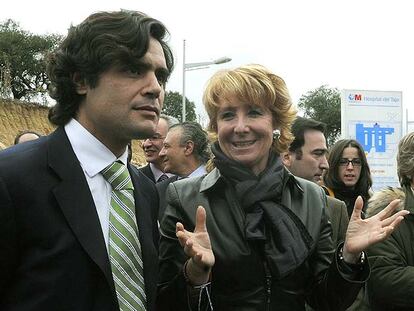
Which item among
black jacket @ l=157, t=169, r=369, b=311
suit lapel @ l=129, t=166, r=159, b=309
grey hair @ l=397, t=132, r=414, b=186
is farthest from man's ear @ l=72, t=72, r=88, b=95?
grey hair @ l=397, t=132, r=414, b=186

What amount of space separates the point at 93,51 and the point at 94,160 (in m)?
0.43

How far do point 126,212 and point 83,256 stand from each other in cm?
31

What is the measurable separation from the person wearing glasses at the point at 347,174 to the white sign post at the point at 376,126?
3601 millimetres

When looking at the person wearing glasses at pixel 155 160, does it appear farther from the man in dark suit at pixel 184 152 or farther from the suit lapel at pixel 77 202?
the suit lapel at pixel 77 202

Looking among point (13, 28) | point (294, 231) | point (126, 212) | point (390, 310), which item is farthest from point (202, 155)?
point (13, 28)

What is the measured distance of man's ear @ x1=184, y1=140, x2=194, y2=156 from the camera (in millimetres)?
6391

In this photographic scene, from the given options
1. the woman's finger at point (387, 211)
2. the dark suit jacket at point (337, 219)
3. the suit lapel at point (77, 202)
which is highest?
the suit lapel at point (77, 202)

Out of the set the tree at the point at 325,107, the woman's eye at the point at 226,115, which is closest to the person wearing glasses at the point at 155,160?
the woman's eye at the point at 226,115

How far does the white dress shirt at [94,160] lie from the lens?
232 centimetres

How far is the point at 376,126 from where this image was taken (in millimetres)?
9609

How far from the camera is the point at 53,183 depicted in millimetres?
2203

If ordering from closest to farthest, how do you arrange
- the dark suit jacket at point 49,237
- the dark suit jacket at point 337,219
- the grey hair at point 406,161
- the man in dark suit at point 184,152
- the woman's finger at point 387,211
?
1. the dark suit jacket at point 49,237
2. the woman's finger at point 387,211
3. the grey hair at point 406,161
4. the dark suit jacket at point 337,219
5. the man in dark suit at point 184,152

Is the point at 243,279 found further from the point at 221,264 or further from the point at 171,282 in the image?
the point at 171,282

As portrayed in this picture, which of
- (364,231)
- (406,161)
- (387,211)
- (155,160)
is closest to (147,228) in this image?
(364,231)
